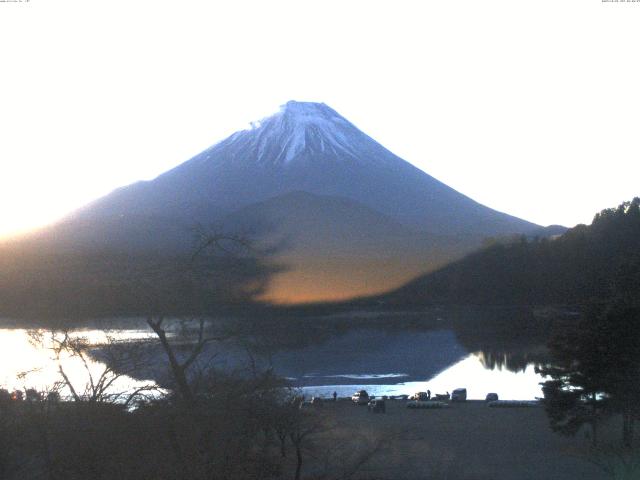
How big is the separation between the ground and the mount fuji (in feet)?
7.49

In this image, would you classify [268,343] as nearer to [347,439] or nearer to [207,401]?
[207,401]

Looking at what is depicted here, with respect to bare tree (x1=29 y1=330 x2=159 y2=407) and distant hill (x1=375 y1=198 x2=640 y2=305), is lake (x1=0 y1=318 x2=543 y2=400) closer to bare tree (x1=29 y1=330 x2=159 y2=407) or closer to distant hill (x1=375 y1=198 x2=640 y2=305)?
distant hill (x1=375 y1=198 x2=640 y2=305)

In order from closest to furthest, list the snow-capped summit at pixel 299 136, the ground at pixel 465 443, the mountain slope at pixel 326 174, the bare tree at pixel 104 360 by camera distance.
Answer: the bare tree at pixel 104 360, the ground at pixel 465 443, the mountain slope at pixel 326 174, the snow-capped summit at pixel 299 136

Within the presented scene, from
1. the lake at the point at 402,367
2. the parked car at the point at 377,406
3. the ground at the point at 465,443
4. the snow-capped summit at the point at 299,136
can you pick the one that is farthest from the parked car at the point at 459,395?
the snow-capped summit at the point at 299,136

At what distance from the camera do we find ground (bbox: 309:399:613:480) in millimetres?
10359

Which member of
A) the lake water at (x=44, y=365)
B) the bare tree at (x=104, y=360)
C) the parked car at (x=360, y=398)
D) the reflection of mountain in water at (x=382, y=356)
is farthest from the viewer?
the reflection of mountain in water at (x=382, y=356)

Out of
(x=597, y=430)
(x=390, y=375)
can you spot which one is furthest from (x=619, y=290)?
(x=390, y=375)

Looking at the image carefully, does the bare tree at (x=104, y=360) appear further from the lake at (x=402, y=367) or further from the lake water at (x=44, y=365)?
the lake at (x=402, y=367)

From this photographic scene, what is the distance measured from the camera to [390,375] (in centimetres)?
2106

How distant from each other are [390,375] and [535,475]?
10.8m

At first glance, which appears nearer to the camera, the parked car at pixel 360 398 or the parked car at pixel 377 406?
the parked car at pixel 377 406

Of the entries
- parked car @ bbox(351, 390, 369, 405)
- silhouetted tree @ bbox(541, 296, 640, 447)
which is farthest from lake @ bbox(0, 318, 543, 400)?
silhouetted tree @ bbox(541, 296, 640, 447)

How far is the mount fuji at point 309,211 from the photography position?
10881mm

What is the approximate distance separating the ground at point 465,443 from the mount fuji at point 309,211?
2.28 metres
